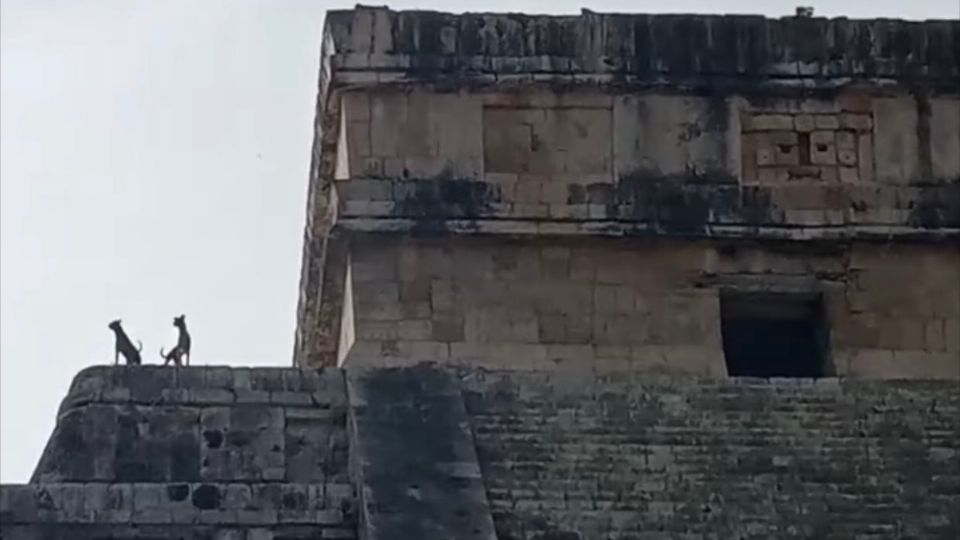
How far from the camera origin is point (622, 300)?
16.8m

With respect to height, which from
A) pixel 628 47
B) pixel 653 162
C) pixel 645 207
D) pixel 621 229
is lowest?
pixel 621 229

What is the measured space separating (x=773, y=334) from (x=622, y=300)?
A: 1100mm

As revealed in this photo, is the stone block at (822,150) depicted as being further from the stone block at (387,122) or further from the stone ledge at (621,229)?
the stone block at (387,122)

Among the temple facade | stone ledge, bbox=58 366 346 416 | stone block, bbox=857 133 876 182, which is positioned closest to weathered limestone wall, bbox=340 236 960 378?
the temple facade

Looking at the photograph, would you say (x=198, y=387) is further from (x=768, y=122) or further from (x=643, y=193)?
(x=768, y=122)

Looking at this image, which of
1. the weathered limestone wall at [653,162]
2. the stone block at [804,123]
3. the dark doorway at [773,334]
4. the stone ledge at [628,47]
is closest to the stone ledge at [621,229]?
the weathered limestone wall at [653,162]

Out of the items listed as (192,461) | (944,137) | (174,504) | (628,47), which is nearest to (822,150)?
(944,137)

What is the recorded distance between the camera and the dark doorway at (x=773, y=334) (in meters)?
17.0

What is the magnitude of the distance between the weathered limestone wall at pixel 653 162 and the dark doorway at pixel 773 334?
0.41 meters

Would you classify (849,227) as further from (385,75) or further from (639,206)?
(385,75)

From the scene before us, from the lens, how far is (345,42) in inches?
671

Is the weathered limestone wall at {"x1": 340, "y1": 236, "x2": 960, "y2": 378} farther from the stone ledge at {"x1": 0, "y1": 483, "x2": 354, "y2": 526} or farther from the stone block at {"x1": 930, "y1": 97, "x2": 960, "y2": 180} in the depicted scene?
the stone ledge at {"x1": 0, "y1": 483, "x2": 354, "y2": 526}

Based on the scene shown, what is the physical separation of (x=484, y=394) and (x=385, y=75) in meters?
3.15

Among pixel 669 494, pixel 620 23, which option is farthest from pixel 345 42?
pixel 669 494
